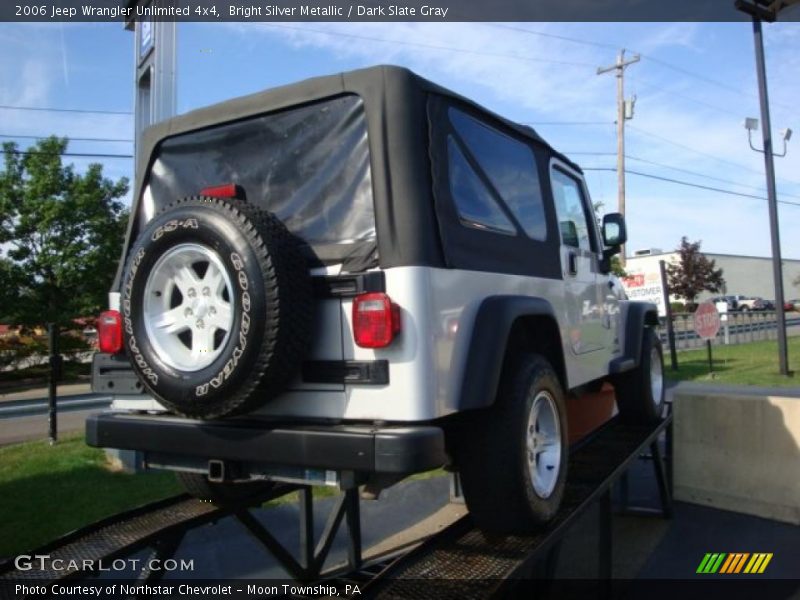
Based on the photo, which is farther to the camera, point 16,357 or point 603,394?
point 16,357

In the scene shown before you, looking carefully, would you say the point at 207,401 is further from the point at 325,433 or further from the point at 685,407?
the point at 685,407

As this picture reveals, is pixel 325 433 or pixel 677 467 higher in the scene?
pixel 325 433

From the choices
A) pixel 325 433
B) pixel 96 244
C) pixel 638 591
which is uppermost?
pixel 96 244

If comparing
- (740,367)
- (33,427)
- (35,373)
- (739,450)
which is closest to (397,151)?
(739,450)

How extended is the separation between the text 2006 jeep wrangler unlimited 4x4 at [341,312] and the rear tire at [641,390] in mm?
2273

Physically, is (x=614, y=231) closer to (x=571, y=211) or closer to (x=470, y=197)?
(x=571, y=211)

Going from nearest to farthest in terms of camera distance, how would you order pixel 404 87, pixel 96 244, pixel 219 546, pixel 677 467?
pixel 404 87
pixel 219 546
pixel 677 467
pixel 96 244

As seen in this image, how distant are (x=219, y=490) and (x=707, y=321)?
12.3 metres

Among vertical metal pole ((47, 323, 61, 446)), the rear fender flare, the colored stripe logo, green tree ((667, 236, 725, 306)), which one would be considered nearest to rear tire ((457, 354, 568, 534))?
the rear fender flare

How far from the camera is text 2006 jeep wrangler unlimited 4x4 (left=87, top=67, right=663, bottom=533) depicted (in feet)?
8.02

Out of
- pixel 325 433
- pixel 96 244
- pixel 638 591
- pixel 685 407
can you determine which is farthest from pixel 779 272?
pixel 96 244

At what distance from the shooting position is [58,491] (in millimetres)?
5418

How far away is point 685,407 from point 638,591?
219cm

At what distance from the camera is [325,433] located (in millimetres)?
2408
